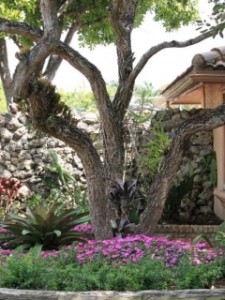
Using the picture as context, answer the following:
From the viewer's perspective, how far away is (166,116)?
Result: 12086 millimetres

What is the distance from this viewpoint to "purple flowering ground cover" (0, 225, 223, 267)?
5926 mm

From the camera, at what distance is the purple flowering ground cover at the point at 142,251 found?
5.93 metres

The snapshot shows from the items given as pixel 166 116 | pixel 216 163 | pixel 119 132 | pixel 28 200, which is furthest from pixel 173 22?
pixel 119 132

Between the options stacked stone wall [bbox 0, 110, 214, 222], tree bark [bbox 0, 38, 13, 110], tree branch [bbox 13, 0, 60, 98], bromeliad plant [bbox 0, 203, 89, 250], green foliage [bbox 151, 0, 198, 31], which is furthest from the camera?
tree bark [bbox 0, 38, 13, 110]

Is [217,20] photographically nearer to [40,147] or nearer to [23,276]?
[23,276]

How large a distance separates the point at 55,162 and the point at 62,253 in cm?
627

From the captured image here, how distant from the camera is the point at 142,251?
20.6 ft

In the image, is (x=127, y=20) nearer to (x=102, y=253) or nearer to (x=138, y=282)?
(x=102, y=253)

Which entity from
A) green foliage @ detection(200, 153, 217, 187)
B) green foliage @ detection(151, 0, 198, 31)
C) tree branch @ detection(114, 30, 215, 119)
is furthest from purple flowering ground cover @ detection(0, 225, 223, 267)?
green foliage @ detection(151, 0, 198, 31)

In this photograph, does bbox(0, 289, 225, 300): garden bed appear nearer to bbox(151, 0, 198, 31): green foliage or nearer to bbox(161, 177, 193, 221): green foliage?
bbox(161, 177, 193, 221): green foliage

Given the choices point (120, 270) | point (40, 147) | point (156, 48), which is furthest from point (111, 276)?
point (40, 147)

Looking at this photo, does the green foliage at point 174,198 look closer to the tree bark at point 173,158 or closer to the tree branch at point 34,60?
the tree bark at point 173,158

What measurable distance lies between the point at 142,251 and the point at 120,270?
95 cm

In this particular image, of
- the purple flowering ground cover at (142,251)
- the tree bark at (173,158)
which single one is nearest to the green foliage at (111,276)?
the purple flowering ground cover at (142,251)
